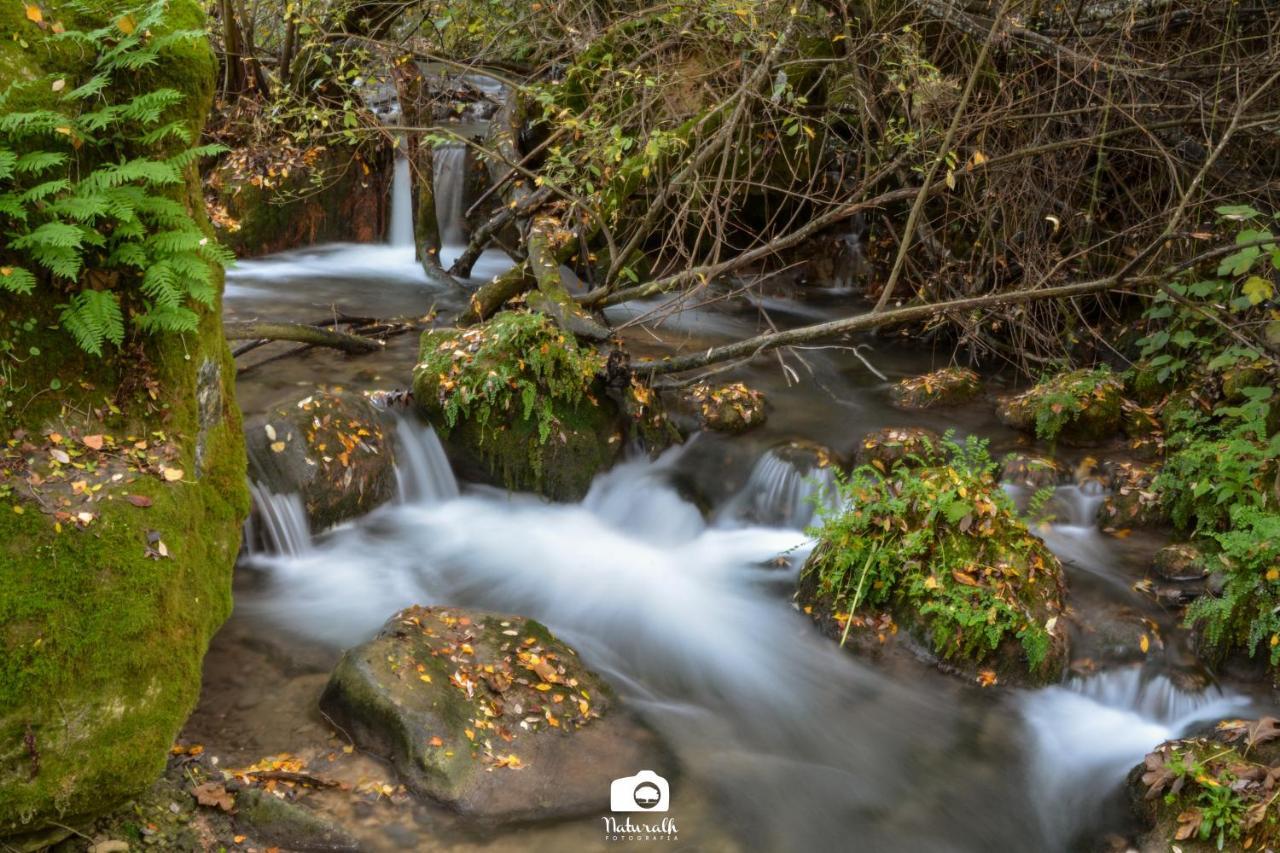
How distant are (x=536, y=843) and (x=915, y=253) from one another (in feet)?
28.4

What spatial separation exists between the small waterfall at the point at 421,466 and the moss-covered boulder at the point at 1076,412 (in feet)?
17.7

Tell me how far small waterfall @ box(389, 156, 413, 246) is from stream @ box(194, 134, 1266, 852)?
13.5 ft

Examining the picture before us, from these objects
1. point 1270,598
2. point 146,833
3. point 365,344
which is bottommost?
point 146,833

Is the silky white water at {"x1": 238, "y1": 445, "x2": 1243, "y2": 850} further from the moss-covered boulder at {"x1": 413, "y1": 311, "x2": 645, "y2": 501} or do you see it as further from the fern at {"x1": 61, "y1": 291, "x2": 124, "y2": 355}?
the fern at {"x1": 61, "y1": 291, "x2": 124, "y2": 355}

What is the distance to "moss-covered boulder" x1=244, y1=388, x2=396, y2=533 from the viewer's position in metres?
7.05

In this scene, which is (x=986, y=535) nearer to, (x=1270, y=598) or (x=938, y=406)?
(x=1270, y=598)

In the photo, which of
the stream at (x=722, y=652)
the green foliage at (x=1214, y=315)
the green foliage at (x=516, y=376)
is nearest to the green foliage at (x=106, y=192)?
the stream at (x=722, y=652)

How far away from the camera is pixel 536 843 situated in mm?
4488

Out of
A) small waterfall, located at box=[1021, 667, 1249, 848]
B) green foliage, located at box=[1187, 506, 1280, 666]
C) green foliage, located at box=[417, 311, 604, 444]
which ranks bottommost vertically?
small waterfall, located at box=[1021, 667, 1249, 848]

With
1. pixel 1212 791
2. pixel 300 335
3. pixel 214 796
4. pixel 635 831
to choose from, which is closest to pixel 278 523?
pixel 300 335

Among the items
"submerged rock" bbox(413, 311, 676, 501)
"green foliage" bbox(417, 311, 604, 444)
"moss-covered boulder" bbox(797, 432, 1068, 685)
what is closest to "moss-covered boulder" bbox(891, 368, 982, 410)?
"moss-covered boulder" bbox(797, 432, 1068, 685)

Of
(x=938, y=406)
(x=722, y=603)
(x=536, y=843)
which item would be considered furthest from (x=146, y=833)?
(x=938, y=406)

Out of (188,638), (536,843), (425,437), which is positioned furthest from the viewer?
(425,437)

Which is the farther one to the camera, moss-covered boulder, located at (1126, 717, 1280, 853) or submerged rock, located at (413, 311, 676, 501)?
submerged rock, located at (413, 311, 676, 501)
